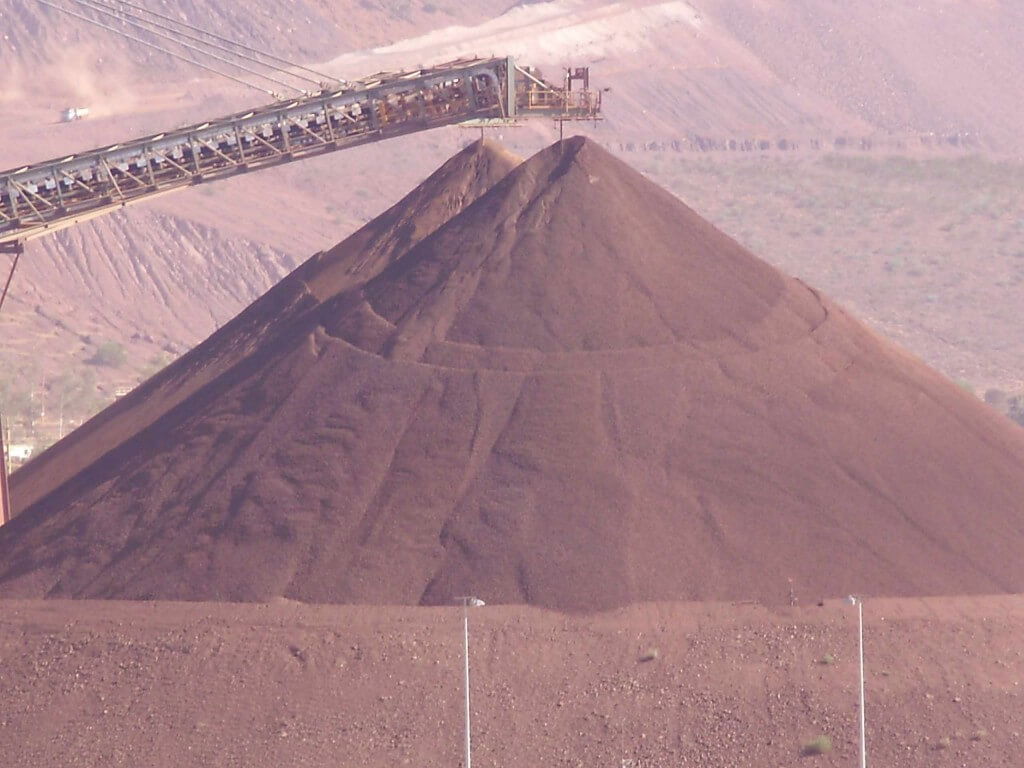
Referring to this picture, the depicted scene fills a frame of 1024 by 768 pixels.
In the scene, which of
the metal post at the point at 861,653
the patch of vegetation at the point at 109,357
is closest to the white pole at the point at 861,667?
the metal post at the point at 861,653

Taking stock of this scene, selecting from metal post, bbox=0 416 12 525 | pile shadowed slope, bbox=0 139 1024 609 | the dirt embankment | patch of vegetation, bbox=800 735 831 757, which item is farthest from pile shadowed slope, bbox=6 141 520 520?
patch of vegetation, bbox=800 735 831 757

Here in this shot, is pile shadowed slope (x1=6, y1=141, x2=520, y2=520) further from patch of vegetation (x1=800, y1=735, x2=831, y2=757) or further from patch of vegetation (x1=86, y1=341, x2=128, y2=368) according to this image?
patch of vegetation (x1=86, y1=341, x2=128, y2=368)

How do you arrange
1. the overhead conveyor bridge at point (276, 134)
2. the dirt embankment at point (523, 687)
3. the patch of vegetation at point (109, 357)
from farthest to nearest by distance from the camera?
the patch of vegetation at point (109, 357)
the overhead conveyor bridge at point (276, 134)
the dirt embankment at point (523, 687)

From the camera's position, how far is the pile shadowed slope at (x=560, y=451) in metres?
23.9

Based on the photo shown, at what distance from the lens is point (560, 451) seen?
980 inches

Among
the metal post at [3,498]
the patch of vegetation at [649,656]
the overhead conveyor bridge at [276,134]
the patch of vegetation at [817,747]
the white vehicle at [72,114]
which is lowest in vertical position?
the white vehicle at [72,114]

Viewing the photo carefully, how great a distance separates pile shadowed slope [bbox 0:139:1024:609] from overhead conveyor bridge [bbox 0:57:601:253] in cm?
141

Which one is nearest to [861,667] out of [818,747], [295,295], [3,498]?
[818,747]

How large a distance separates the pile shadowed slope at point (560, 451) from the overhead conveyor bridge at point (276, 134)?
1407 millimetres

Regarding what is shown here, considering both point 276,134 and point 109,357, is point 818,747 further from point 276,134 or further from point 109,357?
point 109,357

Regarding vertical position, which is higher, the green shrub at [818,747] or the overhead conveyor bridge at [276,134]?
the overhead conveyor bridge at [276,134]

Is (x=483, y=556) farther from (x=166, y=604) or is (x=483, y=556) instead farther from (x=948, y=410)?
(x=948, y=410)

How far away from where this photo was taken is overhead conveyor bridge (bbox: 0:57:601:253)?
29188 millimetres

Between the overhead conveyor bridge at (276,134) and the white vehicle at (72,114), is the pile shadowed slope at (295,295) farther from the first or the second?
the white vehicle at (72,114)
